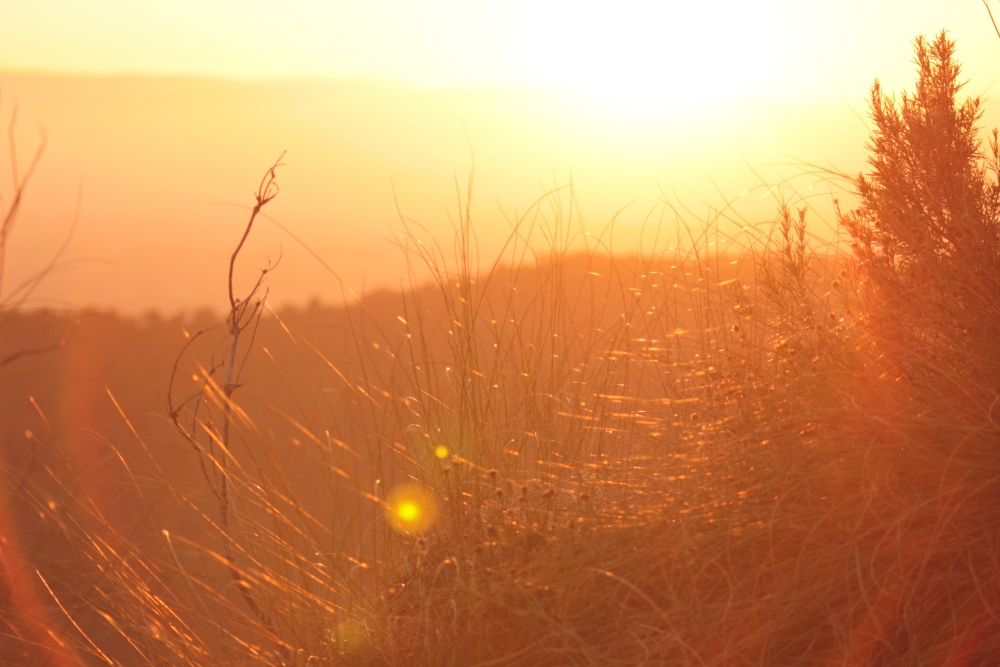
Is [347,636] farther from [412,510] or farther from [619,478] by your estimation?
[619,478]

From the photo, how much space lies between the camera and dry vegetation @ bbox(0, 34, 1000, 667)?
187 centimetres

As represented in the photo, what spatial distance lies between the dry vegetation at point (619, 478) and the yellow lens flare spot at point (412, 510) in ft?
0.04

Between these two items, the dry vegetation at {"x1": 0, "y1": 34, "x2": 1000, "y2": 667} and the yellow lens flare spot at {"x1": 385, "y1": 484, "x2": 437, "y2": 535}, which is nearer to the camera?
the dry vegetation at {"x1": 0, "y1": 34, "x2": 1000, "y2": 667}

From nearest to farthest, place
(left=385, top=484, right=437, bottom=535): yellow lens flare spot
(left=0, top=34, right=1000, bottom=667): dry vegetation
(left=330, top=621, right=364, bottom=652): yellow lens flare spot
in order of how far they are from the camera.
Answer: (left=0, top=34, right=1000, bottom=667): dry vegetation < (left=330, top=621, right=364, bottom=652): yellow lens flare spot < (left=385, top=484, right=437, bottom=535): yellow lens flare spot

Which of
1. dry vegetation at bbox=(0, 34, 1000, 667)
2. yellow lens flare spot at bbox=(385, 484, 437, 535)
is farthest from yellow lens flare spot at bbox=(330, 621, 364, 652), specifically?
yellow lens flare spot at bbox=(385, 484, 437, 535)

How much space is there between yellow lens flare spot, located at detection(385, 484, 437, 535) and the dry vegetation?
0.04ft

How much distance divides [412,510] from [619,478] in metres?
0.69

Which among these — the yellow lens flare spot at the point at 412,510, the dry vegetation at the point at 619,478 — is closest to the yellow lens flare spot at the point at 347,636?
the dry vegetation at the point at 619,478

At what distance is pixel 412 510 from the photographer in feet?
8.73

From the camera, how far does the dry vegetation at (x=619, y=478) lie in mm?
1873

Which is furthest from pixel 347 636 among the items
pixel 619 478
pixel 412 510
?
pixel 619 478

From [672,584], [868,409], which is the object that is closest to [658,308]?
[868,409]

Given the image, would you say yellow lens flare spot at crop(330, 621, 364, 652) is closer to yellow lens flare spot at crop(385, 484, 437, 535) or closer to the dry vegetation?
the dry vegetation

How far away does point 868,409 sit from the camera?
85.5 inches
